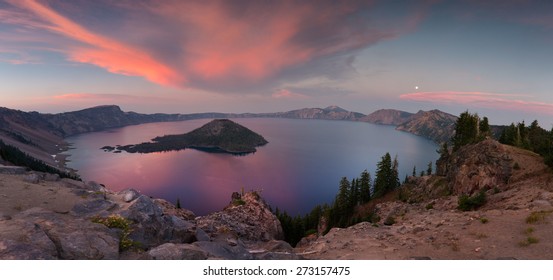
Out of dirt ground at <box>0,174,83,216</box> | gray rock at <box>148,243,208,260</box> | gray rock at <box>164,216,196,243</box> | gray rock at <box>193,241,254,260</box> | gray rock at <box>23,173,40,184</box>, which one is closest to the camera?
gray rock at <box>148,243,208,260</box>

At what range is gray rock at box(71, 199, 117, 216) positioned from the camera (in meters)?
10.8

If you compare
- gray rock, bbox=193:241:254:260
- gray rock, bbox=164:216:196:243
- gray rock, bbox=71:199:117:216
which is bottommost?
gray rock, bbox=164:216:196:243

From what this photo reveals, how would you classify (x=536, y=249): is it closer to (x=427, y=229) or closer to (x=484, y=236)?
(x=484, y=236)

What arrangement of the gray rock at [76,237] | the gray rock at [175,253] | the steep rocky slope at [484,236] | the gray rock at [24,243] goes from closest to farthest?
the gray rock at [24,243] → the gray rock at [76,237] → the gray rock at [175,253] → the steep rocky slope at [484,236]

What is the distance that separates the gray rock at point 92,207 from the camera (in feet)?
35.6

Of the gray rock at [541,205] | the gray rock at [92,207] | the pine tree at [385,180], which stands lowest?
the pine tree at [385,180]

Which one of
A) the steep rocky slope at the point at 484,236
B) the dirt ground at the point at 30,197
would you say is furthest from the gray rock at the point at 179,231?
the steep rocky slope at the point at 484,236

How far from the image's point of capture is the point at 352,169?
17725cm

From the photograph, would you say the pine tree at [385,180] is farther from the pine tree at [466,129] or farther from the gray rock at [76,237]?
the gray rock at [76,237]

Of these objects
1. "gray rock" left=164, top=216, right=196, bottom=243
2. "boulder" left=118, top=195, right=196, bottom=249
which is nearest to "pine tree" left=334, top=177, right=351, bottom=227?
"gray rock" left=164, top=216, right=196, bottom=243

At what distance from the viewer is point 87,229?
7.81m

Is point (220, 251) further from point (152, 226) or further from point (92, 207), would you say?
point (92, 207)

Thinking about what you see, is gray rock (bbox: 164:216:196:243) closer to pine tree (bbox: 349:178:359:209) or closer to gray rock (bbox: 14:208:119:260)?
gray rock (bbox: 14:208:119:260)
